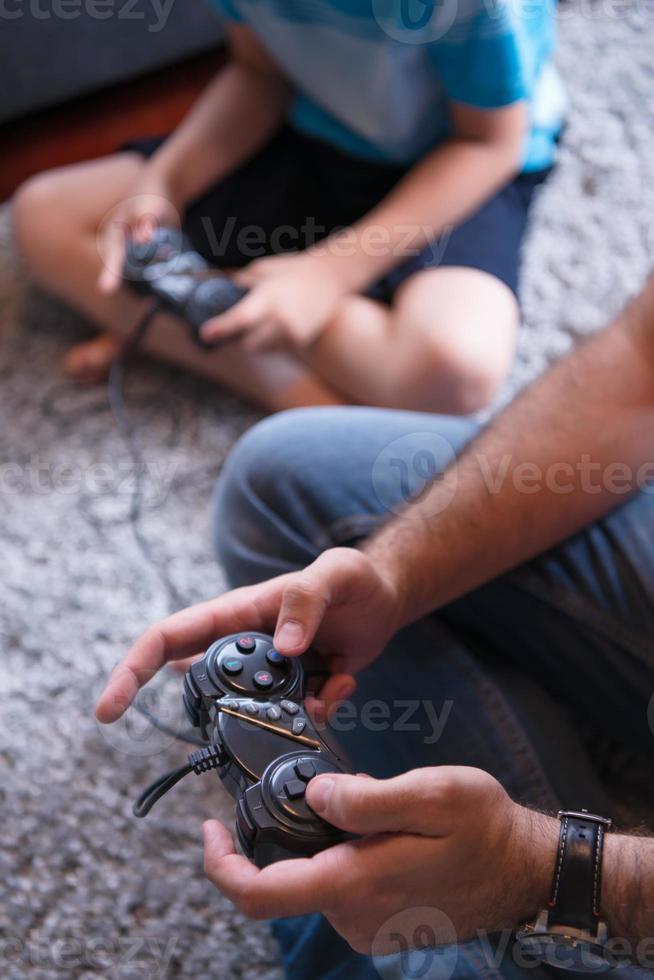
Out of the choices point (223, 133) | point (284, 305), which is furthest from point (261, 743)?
point (223, 133)

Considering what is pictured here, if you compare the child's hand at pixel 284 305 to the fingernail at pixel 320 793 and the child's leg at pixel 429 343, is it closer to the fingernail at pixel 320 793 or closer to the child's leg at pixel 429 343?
the child's leg at pixel 429 343

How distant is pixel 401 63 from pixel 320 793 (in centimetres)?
73

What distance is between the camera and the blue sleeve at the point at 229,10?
102 centimetres

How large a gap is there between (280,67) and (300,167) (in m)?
0.11

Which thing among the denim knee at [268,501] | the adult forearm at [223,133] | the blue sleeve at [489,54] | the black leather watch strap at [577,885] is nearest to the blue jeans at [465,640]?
the denim knee at [268,501]

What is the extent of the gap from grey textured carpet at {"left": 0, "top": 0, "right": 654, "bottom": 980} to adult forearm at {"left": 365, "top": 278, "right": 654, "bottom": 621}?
0.91 ft

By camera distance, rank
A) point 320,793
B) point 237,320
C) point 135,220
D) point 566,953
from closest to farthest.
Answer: point 320,793, point 566,953, point 237,320, point 135,220

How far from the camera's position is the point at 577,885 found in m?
0.48

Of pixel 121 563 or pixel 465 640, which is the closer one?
pixel 465 640

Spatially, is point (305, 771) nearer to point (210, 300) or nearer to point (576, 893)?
point (576, 893)

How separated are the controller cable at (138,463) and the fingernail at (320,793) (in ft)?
1.15

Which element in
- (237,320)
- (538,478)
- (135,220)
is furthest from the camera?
(135,220)

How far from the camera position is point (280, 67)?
1060mm

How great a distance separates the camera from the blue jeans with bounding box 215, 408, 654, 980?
25.0 inches
